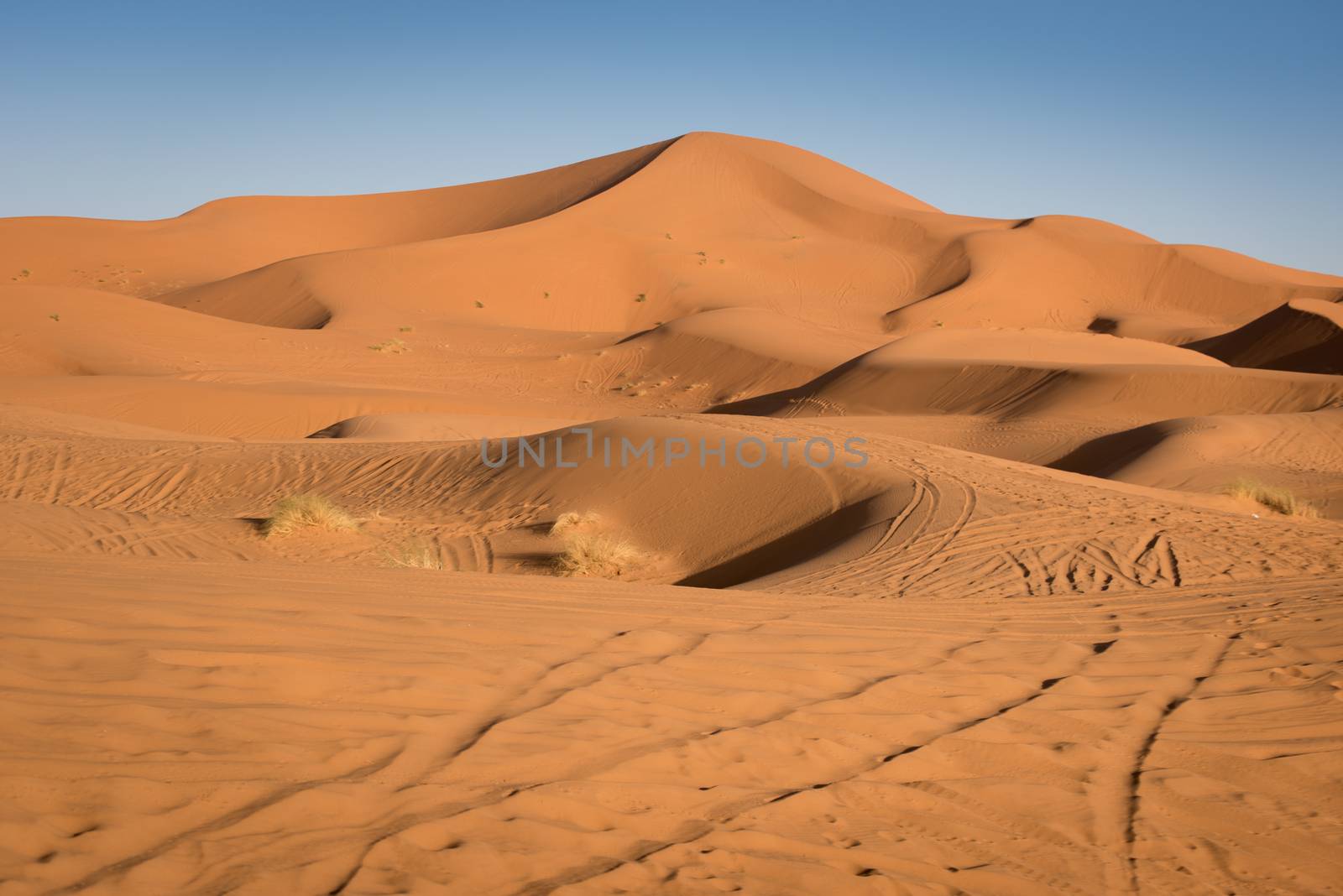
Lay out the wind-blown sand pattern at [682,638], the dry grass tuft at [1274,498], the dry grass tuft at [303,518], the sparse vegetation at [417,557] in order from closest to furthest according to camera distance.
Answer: the wind-blown sand pattern at [682,638], the sparse vegetation at [417,557], the dry grass tuft at [303,518], the dry grass tuft at [1274,498]

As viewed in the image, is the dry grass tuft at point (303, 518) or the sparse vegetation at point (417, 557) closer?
the sparse vegetation at point (417, 557)

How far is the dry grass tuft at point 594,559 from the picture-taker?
10742 mm

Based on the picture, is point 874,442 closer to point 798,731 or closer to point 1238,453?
point 1238,453

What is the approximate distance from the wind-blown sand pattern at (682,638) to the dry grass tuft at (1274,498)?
6.4 inches

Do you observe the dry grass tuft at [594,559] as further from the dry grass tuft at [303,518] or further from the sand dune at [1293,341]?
the sand dune at [1293,341]

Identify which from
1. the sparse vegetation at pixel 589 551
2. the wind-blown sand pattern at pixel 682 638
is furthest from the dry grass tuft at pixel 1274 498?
the sparse vegetation at pixel 589 551

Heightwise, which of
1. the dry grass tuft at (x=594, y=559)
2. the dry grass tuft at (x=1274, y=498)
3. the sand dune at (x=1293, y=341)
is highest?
the sand dune at (x=1293, y=341)

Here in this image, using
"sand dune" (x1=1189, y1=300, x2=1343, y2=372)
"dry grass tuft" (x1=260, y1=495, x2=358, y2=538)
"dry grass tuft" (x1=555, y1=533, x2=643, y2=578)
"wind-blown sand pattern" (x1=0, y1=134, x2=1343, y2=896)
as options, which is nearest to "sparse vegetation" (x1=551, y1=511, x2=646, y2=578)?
"dry grass tuft" (x1=555, y1=533, x2=643, y2=578)

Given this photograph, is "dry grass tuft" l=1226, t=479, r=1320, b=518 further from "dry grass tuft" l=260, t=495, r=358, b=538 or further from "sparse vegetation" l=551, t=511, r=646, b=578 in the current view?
"dry grass tuft" l=260, t=495, r=358, b=538

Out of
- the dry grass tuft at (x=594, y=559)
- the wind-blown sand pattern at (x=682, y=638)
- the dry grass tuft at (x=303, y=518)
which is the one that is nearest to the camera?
the wind-blown sand pattern at (x=682, y=638)

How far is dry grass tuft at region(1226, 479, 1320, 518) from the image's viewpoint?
13.3 metres

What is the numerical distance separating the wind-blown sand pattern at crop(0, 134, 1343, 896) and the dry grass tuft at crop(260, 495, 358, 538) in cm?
18

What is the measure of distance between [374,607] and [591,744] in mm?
1777

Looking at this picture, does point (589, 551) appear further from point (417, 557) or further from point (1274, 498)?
point (1274, 498)
